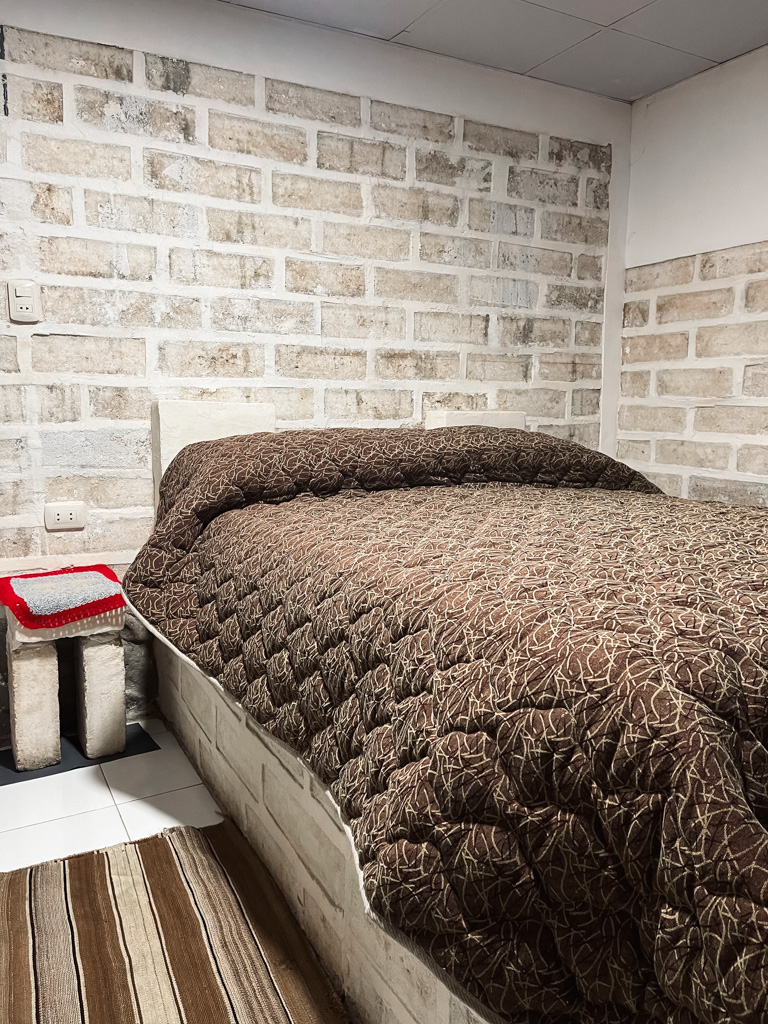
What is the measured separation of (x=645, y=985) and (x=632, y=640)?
30 cm

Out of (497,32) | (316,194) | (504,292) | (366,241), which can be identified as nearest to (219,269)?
(316,194)

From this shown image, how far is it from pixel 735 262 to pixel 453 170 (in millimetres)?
1065

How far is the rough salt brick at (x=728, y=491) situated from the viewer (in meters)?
2.69

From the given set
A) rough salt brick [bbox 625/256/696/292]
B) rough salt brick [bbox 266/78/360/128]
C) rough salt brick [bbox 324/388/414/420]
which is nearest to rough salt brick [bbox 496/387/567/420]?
rough salt brick [bbox 324/388/414/420]

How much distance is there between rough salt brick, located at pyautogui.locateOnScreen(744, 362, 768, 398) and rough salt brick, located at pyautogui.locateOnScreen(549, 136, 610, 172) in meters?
1.05

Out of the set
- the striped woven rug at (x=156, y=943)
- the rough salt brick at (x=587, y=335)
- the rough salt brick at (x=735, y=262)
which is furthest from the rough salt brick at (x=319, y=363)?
the striped woven rug at (x=156, y=943)

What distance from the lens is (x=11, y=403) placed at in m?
2.18

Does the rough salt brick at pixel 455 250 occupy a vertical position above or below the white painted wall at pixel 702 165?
below

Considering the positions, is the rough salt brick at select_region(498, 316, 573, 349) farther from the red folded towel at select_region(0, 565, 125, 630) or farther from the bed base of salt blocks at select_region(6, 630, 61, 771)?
the bed base of salt blocks at select_region(6, 630, 61, 771)

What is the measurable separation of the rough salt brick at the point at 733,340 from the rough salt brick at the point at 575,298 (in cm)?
45

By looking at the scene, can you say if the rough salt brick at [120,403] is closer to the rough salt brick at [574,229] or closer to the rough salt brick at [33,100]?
the rough salt brick at [33,100]

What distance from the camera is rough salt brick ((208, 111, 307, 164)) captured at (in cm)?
238

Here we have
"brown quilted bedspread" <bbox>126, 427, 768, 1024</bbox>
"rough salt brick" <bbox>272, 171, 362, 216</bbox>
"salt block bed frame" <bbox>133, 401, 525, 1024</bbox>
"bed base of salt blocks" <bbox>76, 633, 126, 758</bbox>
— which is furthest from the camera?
"rough salt brick" <bbox>272, 171, 362, 216</bbox>

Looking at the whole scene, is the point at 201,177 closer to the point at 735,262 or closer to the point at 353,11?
the point at 353,11
